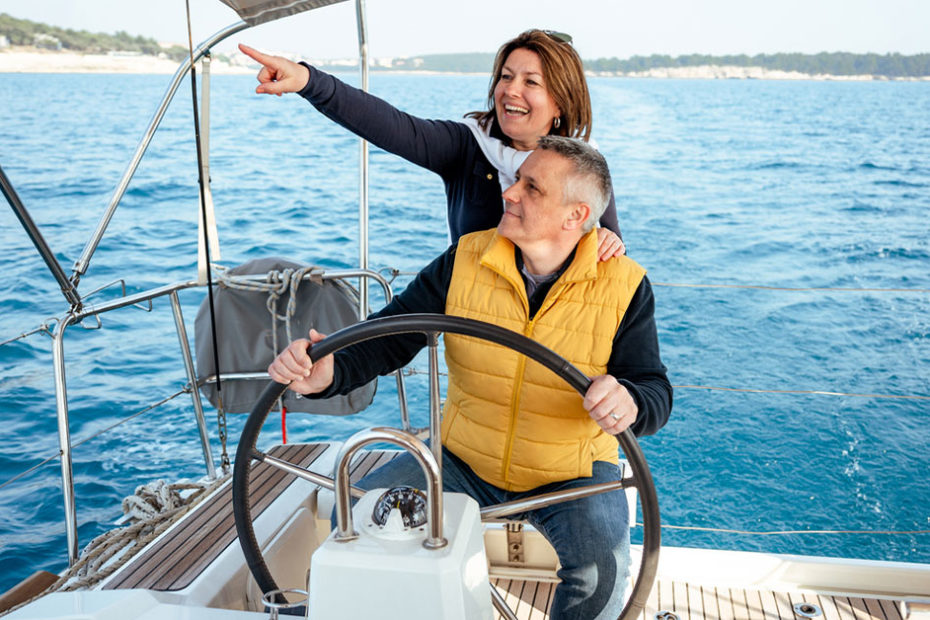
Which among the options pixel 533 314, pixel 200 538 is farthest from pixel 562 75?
pixel 200 538

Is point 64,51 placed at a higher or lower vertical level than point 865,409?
higher

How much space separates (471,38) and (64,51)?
42.2 feet

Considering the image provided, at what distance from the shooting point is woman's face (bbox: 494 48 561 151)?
1.50m

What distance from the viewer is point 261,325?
220cm

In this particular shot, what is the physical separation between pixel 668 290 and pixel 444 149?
8105 mm

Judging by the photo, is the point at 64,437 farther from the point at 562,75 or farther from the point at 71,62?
the point at 71,62

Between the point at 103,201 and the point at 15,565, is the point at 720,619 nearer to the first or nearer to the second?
the point at 15,565

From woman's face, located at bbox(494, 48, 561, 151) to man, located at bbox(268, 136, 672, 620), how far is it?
253mm

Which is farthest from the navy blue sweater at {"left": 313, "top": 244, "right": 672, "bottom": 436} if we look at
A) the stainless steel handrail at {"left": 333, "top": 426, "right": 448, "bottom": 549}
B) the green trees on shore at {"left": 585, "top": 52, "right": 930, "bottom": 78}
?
the green trees on shore at {"left": 585, "top": 52, "right": 930, "bottom": 78}

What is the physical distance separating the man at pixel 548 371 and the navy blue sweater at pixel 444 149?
25 centimetres

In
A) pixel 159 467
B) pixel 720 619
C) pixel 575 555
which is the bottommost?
pixel 159 467

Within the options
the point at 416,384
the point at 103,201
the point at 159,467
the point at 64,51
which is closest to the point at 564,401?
the point at 159,467

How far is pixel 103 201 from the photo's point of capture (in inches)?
442

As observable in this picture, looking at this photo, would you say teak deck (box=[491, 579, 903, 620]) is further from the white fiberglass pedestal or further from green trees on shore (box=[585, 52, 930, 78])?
green trees on shore (box=[585, 52, 930, 78])
